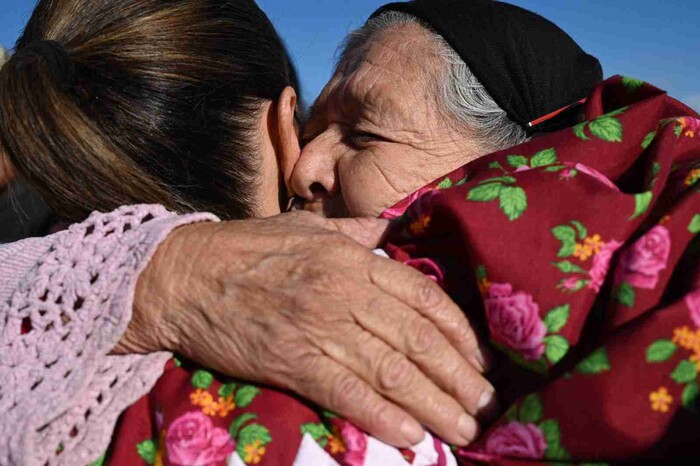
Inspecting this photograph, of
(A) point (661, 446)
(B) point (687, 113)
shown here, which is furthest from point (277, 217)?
(B) point (687, 113)

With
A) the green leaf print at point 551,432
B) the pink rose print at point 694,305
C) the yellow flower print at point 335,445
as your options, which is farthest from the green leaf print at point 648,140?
the yellow flower print at point 335,445

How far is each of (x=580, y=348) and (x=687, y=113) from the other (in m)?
0.91

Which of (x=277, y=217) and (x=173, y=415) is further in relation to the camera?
(x=277, y=217)

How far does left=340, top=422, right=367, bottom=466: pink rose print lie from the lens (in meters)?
1.34

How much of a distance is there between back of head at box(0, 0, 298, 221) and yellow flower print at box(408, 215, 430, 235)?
706 millimetres

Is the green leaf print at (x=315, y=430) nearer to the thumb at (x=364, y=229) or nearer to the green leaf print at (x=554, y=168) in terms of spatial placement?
the thumb at (x=364, y=229)

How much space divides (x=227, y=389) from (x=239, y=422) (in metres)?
0.09

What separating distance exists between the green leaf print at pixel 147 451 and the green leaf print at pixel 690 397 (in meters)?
1.00

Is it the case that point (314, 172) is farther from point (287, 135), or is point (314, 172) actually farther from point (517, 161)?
point (517, 161)

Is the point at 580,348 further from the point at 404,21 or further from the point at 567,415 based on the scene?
the point at 404,21

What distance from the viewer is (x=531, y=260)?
132 cm

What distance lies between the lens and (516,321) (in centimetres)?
130

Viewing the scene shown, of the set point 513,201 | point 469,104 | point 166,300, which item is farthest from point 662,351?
point 469,104

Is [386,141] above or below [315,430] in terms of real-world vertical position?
above
